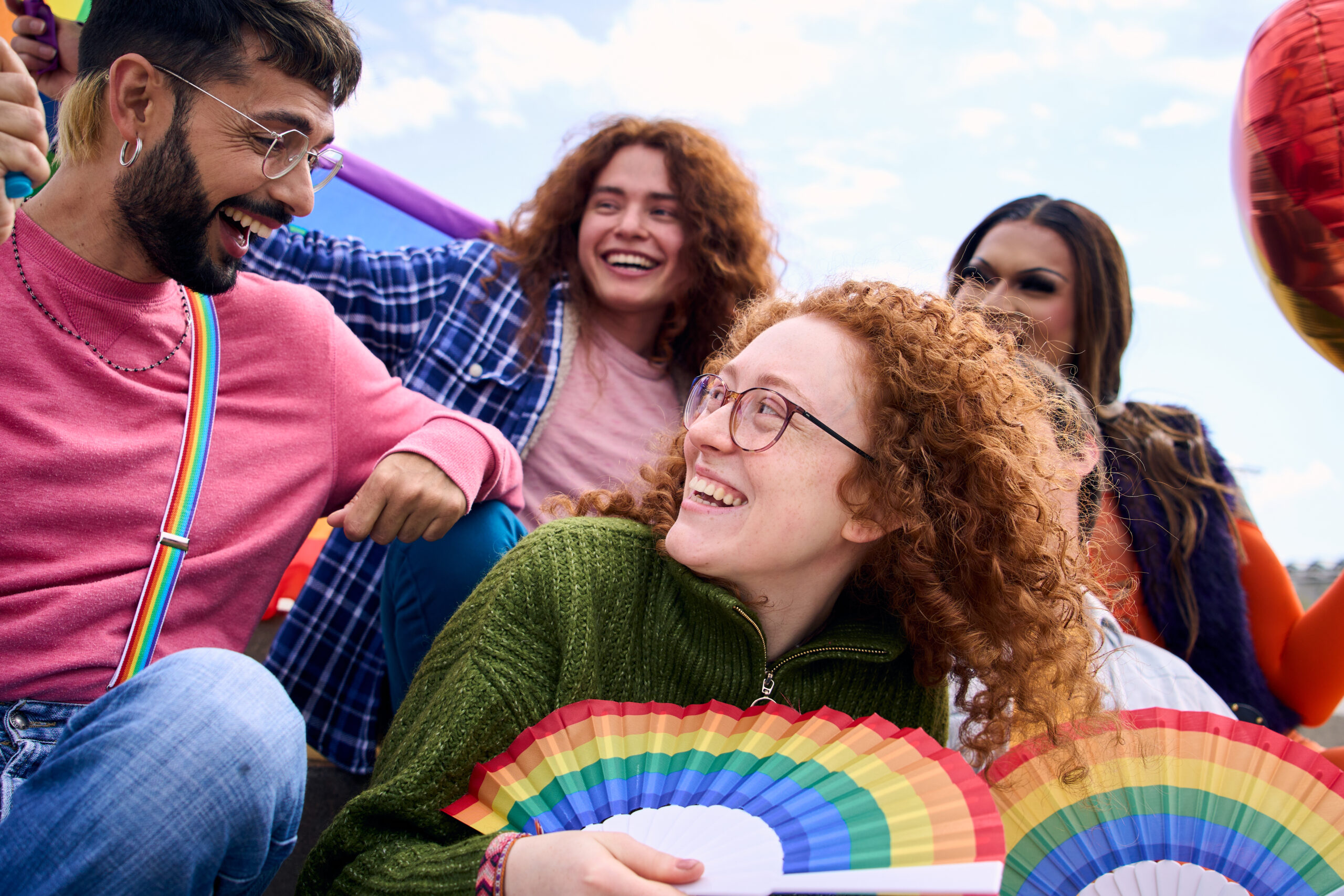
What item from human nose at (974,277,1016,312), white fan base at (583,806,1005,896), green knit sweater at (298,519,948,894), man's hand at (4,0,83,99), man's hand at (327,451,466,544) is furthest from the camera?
human nose at (974,277,1016,312)

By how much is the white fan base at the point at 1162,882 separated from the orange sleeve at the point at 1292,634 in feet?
5.76

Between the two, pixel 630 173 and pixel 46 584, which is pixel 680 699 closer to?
pixel 46 584

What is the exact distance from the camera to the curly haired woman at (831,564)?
1643 mm

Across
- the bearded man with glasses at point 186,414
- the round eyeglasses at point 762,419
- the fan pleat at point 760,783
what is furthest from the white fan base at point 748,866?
the round eyeglasses at point 762,419

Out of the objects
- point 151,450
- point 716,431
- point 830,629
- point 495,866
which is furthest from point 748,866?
point 151,450

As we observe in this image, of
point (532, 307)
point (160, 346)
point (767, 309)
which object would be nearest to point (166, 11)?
point (160, 346)

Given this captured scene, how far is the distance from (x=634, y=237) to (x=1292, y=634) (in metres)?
2.43

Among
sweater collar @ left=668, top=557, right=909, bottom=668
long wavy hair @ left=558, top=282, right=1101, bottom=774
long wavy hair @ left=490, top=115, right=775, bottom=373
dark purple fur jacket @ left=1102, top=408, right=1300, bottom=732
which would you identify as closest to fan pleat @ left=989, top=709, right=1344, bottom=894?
long wavy hair @ left=558, top=282, right=1101, bottom=774

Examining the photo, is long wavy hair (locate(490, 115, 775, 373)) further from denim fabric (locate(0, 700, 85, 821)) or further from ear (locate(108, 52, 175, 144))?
denim fabric (locate(0, 700, 85, 821))

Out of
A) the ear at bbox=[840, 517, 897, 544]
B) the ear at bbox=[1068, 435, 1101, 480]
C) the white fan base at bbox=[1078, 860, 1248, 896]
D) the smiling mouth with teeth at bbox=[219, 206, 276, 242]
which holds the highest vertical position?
the smiling mouth with teeth at bbox=[219, 206, 276, 242]

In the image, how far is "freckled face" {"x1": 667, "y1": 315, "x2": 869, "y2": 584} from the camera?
5.50ft

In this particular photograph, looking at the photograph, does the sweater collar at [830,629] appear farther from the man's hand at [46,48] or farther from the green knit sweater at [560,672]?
the man's hand at [46,48]

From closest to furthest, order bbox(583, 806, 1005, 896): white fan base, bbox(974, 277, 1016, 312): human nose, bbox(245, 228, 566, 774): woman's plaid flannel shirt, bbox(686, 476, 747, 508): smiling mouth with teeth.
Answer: bbox(583, 806, 1005, 896): white fan base → bbox(686, 476, 747, 508): smiling mouth with teeth → bbox(245, 228, 566, 774): woman's plaid flannel shirt → bbox(974, 277, 1016, 312): human nose

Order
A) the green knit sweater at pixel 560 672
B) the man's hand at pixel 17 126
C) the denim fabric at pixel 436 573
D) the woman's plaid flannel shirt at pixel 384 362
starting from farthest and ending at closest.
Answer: the woman's plaid flannel shirt at pixel 384 362
the denim fabric at pixel 436 573
the green knit sweater at pixel 560 672
the man's hand at pixel 17 126
